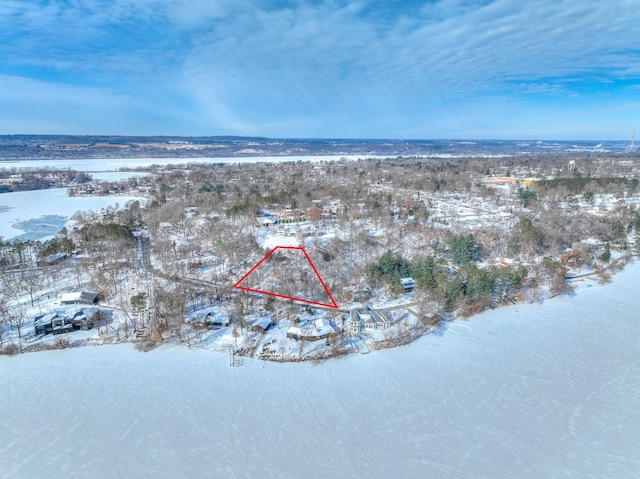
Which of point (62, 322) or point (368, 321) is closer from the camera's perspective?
point (62, 322)

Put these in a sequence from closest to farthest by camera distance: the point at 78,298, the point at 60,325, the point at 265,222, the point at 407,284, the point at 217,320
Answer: the point at 60,325 < the point at 217,320 < the point at 78,298 < the point at 407,284 < the point at 265,222

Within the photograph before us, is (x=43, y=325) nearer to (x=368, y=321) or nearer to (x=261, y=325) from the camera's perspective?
(x=261, y=325)

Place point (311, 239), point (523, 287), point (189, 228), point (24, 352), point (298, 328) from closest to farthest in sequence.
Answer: point (24, 352) → point (298, 328) → point (523, 287) → point (311, 239) → point (189, 228)

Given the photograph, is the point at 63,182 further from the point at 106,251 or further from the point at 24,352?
the point at 24,352

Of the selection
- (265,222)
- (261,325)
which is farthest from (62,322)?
(265,222)

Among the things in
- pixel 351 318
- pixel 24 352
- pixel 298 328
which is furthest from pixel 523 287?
pixel 24 352

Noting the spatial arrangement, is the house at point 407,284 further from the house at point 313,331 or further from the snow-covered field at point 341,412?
the house at point 313,331

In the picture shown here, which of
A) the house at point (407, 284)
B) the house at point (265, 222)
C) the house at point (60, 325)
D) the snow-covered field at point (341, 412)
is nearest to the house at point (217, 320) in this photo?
the snow-covered field at point (341, 412)
